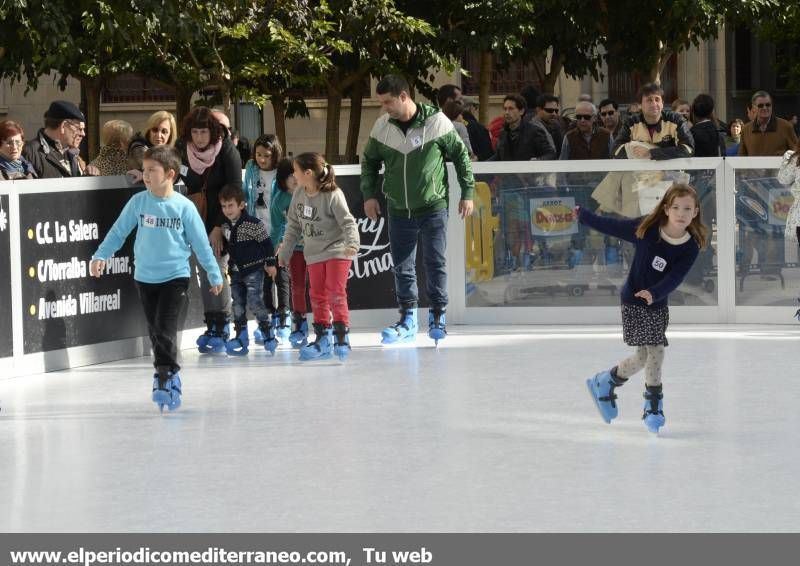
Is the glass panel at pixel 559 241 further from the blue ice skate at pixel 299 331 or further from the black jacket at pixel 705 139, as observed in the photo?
the blue ice skate at pixel 299 331

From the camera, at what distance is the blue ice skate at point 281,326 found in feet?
38.5

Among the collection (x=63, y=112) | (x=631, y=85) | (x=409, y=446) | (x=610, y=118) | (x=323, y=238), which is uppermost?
(x=631, y=85)

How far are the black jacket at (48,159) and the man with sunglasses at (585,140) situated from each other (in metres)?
4.19

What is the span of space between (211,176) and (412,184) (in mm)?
1342

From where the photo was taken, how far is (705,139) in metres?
13.1

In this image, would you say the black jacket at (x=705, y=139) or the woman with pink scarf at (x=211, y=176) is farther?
the black jacket at (x=705, y=139)

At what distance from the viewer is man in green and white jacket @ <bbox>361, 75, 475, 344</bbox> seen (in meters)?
11.2

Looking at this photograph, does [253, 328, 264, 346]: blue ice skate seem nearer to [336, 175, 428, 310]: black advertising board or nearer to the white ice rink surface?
the white ice rink surface

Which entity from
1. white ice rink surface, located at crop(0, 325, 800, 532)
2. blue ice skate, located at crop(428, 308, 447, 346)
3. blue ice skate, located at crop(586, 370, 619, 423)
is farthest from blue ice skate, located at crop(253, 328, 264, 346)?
blue ice skate, located at crop(586, 370, 619, 423)

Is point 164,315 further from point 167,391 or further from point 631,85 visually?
point 631,85

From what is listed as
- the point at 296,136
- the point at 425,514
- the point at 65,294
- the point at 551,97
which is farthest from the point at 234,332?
the point at 296,136

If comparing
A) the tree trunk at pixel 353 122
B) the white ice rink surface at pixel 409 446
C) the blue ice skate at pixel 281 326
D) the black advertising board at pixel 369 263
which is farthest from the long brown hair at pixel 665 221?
the tree trunk at pixel 353 122

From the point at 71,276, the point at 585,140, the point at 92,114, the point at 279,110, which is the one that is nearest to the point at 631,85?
the point at 279,110
